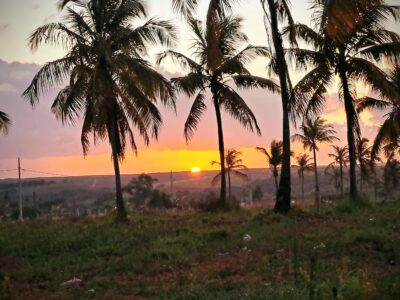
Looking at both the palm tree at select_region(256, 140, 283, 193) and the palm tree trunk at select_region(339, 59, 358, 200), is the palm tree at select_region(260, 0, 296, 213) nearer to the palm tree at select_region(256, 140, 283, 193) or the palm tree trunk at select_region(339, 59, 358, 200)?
the palm tree trunk at select_region(339, 59, 358, 200)

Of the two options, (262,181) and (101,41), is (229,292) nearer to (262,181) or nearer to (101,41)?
(101,41)

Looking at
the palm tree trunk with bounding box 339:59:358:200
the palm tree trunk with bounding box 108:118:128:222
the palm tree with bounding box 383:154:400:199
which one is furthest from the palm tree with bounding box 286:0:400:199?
the palm tree with bounding box 383:154:400:199

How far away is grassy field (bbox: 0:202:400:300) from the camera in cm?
732

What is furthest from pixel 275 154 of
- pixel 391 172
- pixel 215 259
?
pixel 215 259

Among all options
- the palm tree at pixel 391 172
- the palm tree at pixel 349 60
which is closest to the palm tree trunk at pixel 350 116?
the palm tree at pixel 349 60

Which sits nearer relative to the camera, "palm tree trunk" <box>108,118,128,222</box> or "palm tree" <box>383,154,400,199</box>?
"palm tree trunk" <box>108,118,128,222</box>

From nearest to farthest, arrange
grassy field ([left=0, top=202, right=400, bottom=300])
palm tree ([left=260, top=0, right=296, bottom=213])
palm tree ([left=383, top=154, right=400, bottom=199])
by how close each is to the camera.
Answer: grassy field ([left=0, top=202, right=400, bottom=300]) → palm tree ([left=260, top=0, right=296, bottom=213]) → palm tree ([left=383, top=154, right=400, bottom=199])

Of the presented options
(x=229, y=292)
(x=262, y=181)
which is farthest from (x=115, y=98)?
(x=262, y=181)

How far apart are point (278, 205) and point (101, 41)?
8.77 m

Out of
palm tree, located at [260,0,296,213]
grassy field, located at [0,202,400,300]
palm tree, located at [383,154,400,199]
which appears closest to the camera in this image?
grassy field, located at [0,202,400,300]

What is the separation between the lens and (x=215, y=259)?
10.4m

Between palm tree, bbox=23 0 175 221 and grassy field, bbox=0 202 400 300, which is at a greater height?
palm tree, bbox=23 0 175 221

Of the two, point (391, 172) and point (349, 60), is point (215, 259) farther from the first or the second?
point (391, 172)

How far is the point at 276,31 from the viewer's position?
16906 mm
